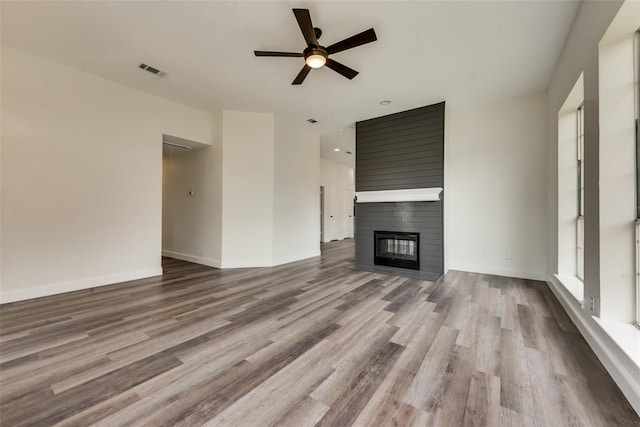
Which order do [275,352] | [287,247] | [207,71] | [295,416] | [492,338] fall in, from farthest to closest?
[287,247] < [207,71] < [492,338] < [275,352] < [295,416]

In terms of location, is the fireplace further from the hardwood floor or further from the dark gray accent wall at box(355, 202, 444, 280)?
the hardwood floor

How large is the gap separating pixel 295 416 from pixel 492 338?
6.17ft

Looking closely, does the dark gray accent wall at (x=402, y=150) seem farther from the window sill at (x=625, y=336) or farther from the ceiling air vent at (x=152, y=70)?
the ceiling air vent at (x=152, y=70)

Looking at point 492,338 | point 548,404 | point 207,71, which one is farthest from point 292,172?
point 548,404

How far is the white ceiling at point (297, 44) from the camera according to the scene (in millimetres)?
2455

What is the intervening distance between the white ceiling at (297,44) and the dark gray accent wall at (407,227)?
191cm

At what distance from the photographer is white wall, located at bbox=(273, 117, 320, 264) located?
5406 mm

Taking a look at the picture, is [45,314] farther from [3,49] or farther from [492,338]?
[492,338]

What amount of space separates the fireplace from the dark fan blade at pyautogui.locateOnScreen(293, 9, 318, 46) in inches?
138

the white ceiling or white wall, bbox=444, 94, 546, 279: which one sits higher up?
the white ceiling

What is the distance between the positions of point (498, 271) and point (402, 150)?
9.01 ft

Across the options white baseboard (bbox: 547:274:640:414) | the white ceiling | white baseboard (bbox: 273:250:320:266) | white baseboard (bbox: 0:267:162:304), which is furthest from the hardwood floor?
the white ceiling

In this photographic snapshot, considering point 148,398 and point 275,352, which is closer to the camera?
point 148,398

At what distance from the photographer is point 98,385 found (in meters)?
1.63
